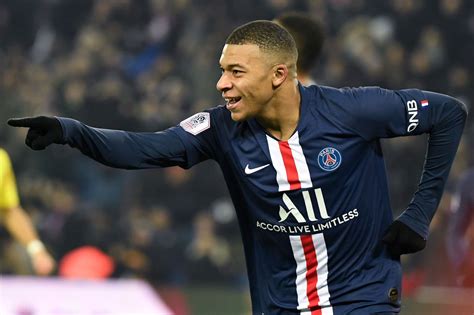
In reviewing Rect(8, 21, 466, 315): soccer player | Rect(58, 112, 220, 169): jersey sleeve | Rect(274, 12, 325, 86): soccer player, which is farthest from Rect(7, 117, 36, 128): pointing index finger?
Rect(274, 12, 325, 86): soccer player

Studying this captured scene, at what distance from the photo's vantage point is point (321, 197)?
147 inches

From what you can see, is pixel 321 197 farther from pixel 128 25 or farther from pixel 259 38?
pixel 128 25

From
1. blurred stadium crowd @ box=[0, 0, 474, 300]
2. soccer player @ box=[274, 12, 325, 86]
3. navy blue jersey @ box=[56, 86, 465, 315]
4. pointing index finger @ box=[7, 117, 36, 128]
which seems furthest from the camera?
blurred stadium crowd @ box=[0, 0, 474, 300]

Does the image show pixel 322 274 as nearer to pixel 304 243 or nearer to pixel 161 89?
pixel 304 243

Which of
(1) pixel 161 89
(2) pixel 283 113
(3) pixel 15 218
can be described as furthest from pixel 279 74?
(1) pixel 161 89

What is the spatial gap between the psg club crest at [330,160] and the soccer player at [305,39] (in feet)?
4.23

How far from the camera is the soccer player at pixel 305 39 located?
16.5 feet

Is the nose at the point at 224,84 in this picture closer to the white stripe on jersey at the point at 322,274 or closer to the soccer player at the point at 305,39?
the white stripe on jersey at the point at 322,274

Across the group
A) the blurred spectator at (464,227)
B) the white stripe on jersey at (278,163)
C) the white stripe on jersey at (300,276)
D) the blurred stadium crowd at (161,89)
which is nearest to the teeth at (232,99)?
the white stripe on jersey at (278,163)

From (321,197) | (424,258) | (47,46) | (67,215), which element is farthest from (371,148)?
(47,46)

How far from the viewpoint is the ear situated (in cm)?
373

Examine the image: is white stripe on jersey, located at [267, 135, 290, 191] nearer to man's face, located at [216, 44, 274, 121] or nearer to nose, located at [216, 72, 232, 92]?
man's face, located at [216, 44, 274, 121]

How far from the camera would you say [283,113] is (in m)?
3.78

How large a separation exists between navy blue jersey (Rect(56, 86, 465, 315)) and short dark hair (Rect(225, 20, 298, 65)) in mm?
216
